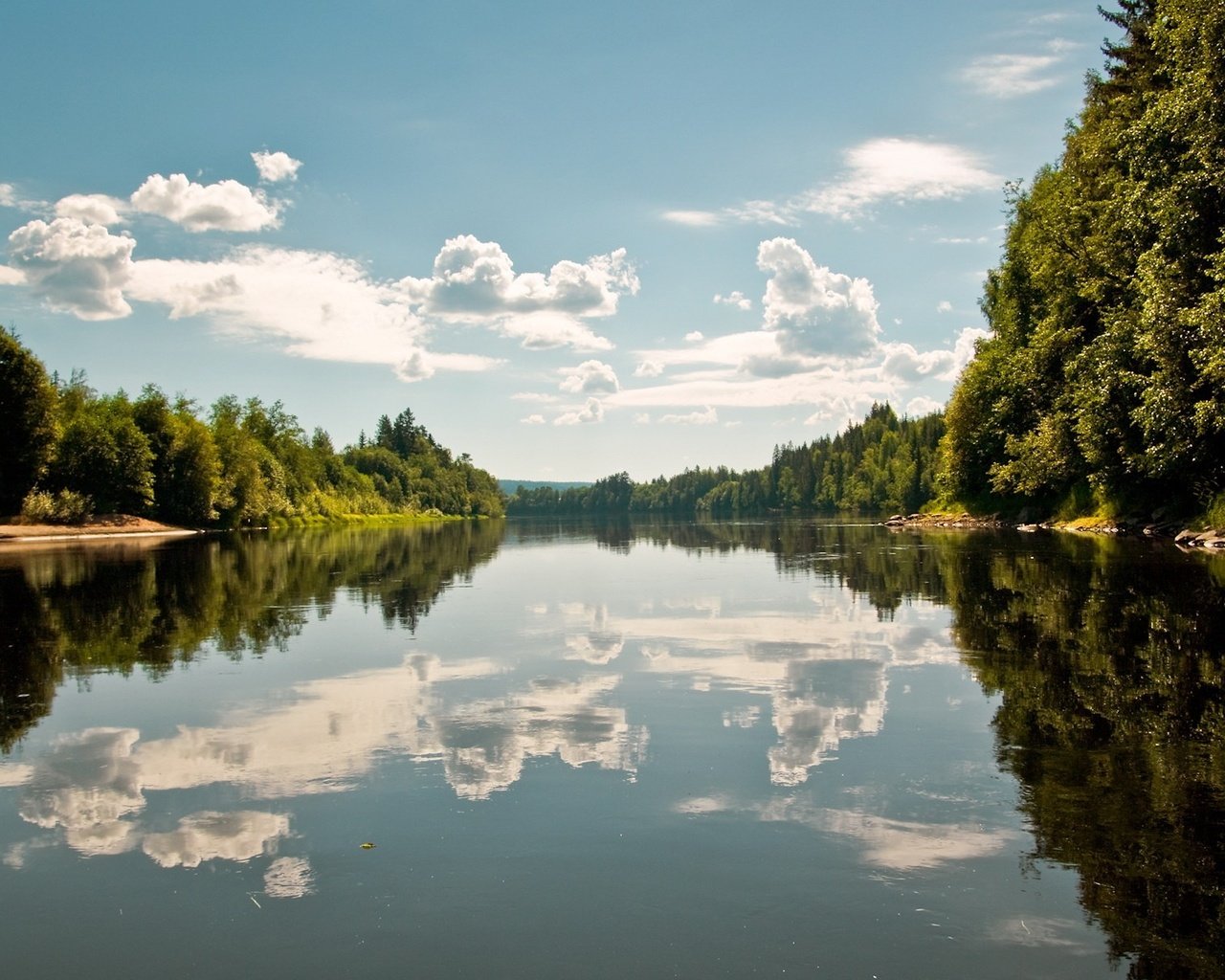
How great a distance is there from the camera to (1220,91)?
112 ft

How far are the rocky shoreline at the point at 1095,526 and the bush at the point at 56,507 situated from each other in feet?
255

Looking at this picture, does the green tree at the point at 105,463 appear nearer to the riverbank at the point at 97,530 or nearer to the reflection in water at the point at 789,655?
the riverbank at the point at 97,530

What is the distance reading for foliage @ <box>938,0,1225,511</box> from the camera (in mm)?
35219

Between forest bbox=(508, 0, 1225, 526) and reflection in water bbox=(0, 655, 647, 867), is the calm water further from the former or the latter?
forest bbox=(508, 0, 1225, 526)

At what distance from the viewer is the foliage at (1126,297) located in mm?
35219

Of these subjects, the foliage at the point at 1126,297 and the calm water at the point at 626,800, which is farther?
the foliage at the point at 1126,297

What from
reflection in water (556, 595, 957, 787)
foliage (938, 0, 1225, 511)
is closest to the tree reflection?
reflection in water (556, 595, 957, 787)

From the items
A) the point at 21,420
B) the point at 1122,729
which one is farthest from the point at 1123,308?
the point at 21,420

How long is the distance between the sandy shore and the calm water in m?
65.4

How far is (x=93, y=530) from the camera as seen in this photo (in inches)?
3339

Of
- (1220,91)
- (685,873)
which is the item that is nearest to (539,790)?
(685,873)

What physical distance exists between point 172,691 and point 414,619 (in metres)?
9.04

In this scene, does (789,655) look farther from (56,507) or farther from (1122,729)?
(56,507)

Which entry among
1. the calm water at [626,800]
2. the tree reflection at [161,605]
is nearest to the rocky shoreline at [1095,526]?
the calm water at [626,800]
